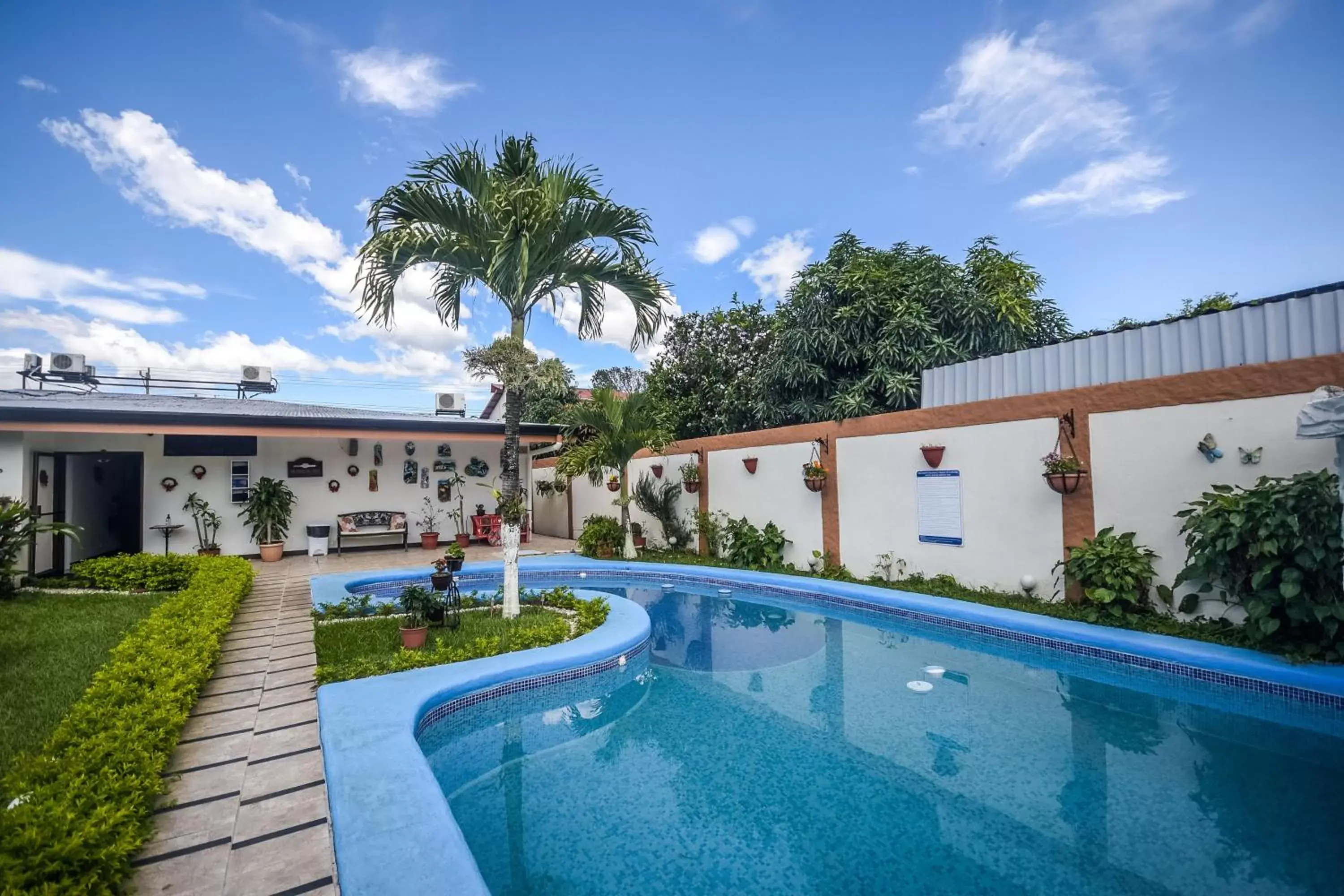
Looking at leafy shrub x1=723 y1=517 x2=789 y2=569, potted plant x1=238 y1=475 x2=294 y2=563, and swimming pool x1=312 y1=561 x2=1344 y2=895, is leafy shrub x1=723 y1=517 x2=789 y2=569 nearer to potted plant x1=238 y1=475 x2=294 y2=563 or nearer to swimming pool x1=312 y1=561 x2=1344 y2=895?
swimming pool x1=312 y1=561 x2=1344 y2=895

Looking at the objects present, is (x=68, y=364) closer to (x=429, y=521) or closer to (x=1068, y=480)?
(x=429, y=521)

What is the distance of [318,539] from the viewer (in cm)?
1134

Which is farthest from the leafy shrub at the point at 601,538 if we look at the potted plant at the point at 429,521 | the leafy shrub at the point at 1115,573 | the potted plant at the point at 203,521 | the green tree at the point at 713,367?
the leafy shrub at the point at 1115,573

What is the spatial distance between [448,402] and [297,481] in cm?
392

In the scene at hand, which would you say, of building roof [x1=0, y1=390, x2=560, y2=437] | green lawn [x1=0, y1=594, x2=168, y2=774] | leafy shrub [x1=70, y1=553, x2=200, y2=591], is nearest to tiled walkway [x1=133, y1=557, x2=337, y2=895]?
green lawn [x1=0, y1=594, x2=168, y2=774]

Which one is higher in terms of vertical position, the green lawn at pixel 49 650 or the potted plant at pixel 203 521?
the potted plant at pixel 203 521

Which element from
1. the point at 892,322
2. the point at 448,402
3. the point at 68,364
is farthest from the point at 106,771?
the point at 68,364

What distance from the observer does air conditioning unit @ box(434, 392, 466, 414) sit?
14.8 metres

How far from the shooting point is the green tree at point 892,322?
38.0ft

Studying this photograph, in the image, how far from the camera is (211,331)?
16.3 m

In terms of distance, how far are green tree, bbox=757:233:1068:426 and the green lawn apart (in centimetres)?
1114

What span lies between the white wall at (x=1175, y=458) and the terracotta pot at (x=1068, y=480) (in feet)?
0.46

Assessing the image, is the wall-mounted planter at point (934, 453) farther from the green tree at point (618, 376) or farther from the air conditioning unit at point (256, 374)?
the green tree at point (618, 376)

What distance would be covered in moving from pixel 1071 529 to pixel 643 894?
6337 mm
